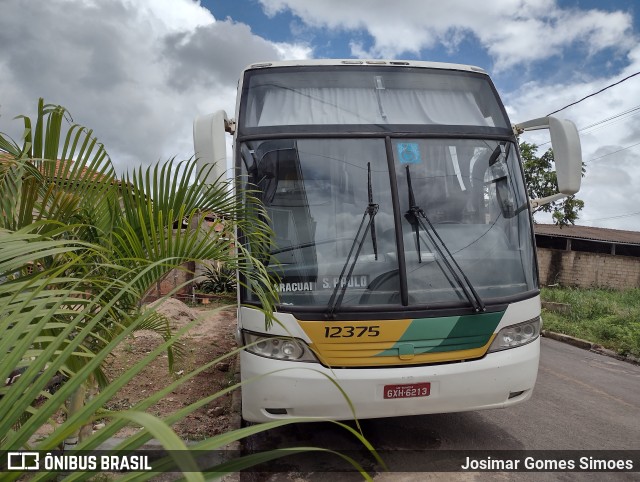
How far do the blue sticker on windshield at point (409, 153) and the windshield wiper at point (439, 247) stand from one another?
0.11 m

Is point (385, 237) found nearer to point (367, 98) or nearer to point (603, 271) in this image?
point (367, 98)

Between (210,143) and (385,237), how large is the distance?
146cm

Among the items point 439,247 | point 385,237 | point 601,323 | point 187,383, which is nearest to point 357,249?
point 385,237

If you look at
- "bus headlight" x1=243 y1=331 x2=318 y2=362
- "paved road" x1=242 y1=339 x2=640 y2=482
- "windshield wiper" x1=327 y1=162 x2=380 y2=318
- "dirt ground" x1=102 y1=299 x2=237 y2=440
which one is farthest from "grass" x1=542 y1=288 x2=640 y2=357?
"bus headlight" x1=243 y1=331 x2=318 y2=362

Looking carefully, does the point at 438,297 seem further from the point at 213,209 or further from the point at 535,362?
the point at 213,209

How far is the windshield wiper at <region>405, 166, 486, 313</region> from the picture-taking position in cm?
350

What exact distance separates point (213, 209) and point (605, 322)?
10.9 m

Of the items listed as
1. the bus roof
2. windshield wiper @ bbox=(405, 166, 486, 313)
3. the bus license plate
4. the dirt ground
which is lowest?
the dirt ground

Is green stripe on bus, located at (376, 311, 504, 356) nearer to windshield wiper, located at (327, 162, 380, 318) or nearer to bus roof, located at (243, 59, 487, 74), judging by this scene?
windshield wiper, located at (327, 162, 380, 318)

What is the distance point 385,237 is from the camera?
11.8 feet

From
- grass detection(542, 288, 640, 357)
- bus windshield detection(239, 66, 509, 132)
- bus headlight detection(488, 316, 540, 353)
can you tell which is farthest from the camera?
grass detection(542, 288, 640, 357)

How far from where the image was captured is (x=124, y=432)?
3.87m

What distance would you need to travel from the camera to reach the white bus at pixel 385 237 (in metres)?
3.36

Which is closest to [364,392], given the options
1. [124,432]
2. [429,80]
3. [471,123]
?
[124,432]
